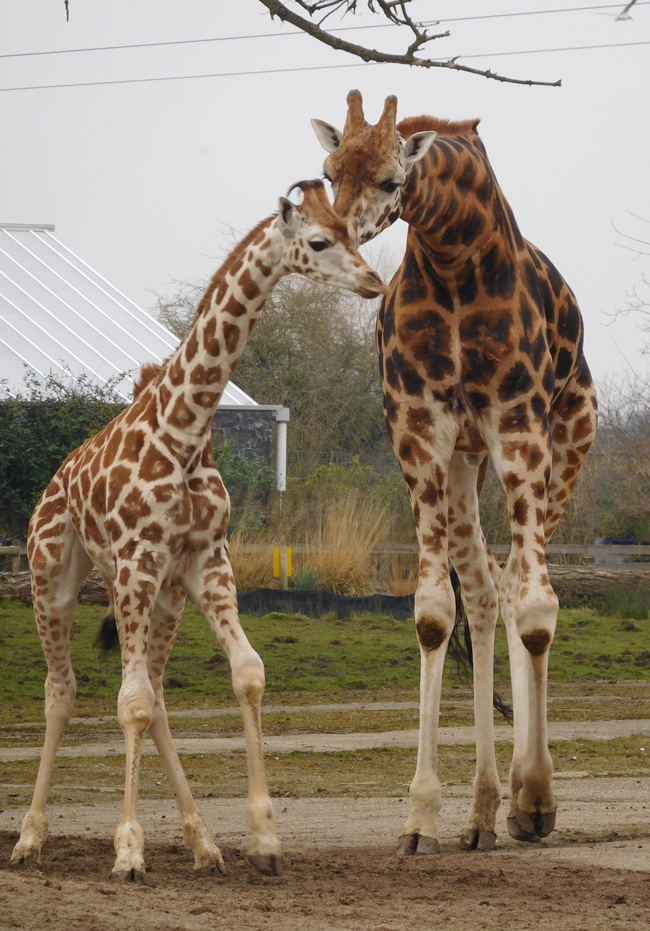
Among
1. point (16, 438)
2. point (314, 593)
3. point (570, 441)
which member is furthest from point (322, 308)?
point (570, 441)

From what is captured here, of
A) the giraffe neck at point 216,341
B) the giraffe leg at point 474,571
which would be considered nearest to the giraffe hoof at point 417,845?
the giraffe leg at point 474,571

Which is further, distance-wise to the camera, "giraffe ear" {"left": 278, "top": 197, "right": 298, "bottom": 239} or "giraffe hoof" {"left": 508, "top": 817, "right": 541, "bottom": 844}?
"giraffe hoof" {"left": 508, "top": 817, "right": 541, "bottom": 844}

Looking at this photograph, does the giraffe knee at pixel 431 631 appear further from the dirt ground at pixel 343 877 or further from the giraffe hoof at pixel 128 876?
the giraffe hoof at pixel 128 876

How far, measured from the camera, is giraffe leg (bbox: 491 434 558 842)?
502 cm

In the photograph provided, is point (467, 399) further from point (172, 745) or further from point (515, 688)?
point (172, 745)

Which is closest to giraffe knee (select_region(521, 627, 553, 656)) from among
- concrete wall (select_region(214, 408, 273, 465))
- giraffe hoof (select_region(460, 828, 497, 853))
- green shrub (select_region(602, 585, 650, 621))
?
giraffe hoof (select_region(460, 828, 497, 853))

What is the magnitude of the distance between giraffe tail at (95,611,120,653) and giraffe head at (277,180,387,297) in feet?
6.66

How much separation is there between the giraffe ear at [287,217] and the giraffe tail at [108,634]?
2.10 meters

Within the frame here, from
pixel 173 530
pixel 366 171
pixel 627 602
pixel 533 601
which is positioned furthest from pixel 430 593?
pixel 627 602

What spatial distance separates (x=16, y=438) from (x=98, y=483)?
1297 cm

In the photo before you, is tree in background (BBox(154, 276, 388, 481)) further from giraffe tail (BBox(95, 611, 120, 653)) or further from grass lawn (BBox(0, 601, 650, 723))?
giraffe tail (BBox(95, 611, 120, 653))

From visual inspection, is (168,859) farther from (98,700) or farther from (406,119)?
(98,700)

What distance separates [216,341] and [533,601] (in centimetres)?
178

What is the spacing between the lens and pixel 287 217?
4.78 meters
